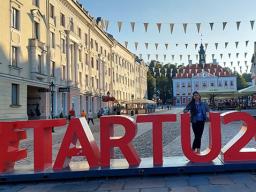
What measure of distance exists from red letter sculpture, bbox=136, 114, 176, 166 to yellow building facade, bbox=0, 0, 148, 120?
19.3m

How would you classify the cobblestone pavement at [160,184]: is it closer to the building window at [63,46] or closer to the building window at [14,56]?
the building window at [14,56]

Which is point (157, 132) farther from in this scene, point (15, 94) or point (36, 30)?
point (36, 30)

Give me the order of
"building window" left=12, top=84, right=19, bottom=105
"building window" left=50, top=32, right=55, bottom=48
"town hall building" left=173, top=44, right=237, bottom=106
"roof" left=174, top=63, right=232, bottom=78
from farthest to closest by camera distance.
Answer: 1. "town hall building" left=173, top=44, right=237, bottom=106
2. "roof" left=174, top=63, right=232, bottom=78
3. "building window" left=50, top=32, right=55, bottom=48
4. "building window" left=12, top=84, right=19, bottom=105

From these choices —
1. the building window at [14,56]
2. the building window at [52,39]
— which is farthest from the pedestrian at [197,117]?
the building window at [52,39]

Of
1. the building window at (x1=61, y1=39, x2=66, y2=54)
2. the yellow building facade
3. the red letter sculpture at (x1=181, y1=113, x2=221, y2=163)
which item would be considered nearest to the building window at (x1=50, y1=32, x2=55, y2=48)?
the yellow building facade

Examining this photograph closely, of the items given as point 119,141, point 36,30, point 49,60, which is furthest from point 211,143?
point 49,60

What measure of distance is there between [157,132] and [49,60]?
92.1 feet

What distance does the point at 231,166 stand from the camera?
9.03 metres

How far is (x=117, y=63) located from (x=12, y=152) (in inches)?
2448

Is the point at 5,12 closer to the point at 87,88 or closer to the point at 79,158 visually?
the point at 79,158

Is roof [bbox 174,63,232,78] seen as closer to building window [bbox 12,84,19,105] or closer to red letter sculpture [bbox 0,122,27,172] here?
building window [bbox 12,84,19,105]

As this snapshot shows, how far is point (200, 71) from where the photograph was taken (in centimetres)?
12725

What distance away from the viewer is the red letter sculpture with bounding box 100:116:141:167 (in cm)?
925

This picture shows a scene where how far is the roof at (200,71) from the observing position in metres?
123
